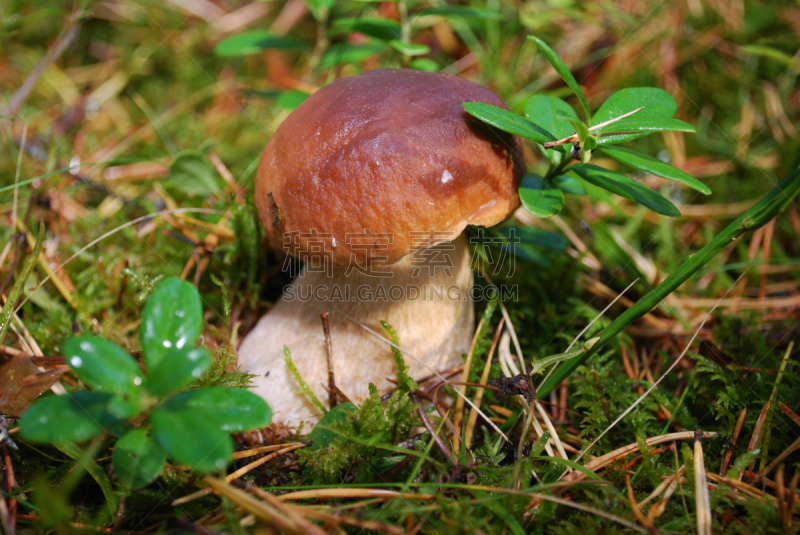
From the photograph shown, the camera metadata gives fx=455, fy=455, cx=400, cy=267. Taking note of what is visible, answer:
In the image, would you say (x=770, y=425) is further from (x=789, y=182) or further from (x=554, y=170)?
(x=554, y=170)

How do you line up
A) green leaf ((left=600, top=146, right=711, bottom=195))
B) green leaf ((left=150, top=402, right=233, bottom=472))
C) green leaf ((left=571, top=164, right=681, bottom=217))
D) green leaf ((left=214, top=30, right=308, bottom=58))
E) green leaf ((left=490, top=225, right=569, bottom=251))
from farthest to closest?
green leaf ((left=214, top=30, right=308, bottom=58)), green leaf ((left=490, top=225, right=569, bottom=251)), green leaf ((left=571, top=164, right=681, bottom=217)), green leaf ((left=600, top=146, right=711, bottom=195)), green leaf ((left=150, top=402, right=233, bottom=472))

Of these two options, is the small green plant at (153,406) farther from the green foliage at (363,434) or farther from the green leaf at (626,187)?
the green leaf at (626,187)

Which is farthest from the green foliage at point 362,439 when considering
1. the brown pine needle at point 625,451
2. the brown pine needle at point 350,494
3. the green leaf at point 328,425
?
the brown pine needle at point 625,451

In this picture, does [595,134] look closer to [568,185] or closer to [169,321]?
[568,185]

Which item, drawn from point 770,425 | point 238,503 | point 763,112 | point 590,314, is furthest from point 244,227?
point 763,112

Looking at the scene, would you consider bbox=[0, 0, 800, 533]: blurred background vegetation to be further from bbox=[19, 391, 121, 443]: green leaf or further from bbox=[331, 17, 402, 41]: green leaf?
bbox=[19, 391, 121, 443]: green leaf

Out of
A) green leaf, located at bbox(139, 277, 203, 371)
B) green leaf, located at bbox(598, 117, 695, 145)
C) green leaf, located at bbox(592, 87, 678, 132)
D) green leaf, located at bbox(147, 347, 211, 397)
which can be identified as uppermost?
green leaf, located at bbox(592, 87, 678, 132)

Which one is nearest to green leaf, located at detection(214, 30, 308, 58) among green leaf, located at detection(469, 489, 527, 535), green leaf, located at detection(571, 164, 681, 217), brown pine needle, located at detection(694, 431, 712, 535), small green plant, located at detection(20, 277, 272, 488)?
green leaf, located at detection(571, 164, 681, 217)
